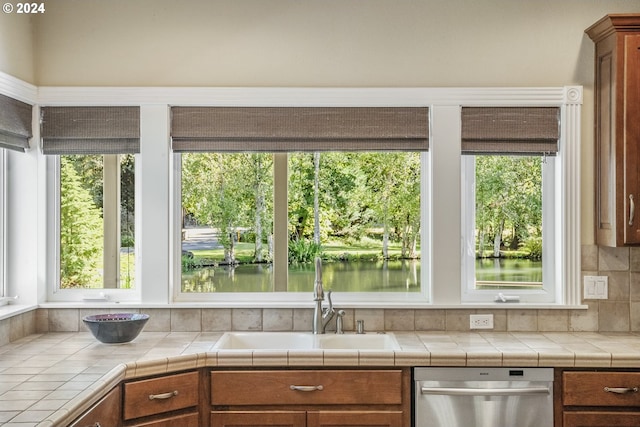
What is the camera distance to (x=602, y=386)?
9.05ft

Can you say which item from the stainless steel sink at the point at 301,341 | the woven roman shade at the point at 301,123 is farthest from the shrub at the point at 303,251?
the woven roman shade at the point at 301,123

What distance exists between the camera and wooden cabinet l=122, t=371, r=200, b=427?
254 centimetres

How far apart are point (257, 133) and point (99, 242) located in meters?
1.00

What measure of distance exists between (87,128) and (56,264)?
0.72 metres

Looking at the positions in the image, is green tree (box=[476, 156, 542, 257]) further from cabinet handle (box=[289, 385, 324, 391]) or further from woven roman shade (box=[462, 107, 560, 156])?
cabinet handle (box=[289, 385, 324, 391])

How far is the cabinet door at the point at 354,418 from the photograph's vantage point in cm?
276

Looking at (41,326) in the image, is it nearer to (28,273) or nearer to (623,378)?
(28,273)

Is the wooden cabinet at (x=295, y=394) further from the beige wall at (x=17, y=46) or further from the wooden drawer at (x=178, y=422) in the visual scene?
the beige wall at (x=17, y=46)

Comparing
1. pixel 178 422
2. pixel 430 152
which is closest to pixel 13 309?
pixel 178 422

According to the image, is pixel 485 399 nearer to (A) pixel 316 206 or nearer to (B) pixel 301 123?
(A) pixel 316 206

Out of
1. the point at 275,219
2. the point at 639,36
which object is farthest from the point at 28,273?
the point at 639,36

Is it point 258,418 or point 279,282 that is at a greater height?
point 279,282

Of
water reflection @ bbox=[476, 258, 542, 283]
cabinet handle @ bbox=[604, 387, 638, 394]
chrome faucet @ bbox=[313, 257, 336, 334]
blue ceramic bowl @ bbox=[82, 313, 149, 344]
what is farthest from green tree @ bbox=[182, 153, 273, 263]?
cabinet handle @ bbox=[604, 387, 638, 394]

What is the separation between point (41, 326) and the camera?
329cm
